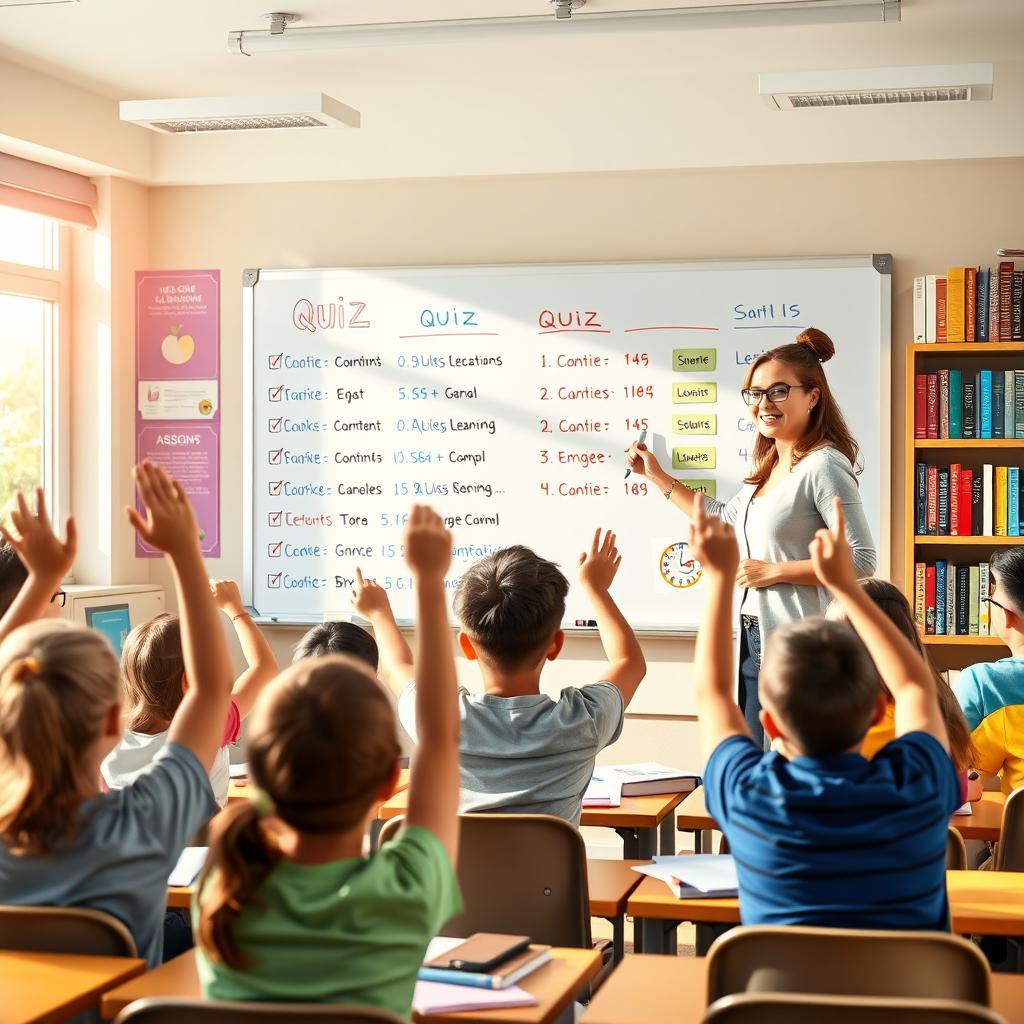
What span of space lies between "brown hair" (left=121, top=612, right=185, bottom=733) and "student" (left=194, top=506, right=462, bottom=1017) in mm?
1324

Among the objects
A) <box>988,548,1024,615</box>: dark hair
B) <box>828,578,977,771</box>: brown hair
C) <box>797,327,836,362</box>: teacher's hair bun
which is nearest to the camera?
<box>828,578,977,771</box>: brown hair

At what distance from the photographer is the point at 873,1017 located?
4.80 feet

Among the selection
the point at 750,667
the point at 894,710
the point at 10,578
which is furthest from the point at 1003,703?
the point at 10,578

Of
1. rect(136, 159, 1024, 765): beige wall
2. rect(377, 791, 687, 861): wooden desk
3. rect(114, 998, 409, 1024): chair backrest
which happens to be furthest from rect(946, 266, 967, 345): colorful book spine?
rect(114, 998, 409, 1024): chair backrest

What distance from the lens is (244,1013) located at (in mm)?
1392

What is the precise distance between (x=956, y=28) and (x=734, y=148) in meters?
0.89

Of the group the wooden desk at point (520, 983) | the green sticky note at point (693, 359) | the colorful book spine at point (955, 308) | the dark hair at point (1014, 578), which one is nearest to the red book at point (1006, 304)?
the colorful book spine at point (955, 308)

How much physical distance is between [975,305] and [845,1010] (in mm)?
3660

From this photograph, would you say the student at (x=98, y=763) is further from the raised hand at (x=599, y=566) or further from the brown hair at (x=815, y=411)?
the brown hair at (x=815, y=411)

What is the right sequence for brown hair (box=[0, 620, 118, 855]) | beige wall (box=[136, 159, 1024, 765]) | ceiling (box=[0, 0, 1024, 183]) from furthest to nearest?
beige wall (box=[136, 159, 1024, 765]) → ceiling (box=[0, 0, 1024, 183]) → brown hair (box=[0, 620, 118, 855])

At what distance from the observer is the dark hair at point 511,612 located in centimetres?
251

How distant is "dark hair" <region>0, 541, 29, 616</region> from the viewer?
2.90m

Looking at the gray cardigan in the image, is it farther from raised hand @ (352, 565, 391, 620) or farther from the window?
the window

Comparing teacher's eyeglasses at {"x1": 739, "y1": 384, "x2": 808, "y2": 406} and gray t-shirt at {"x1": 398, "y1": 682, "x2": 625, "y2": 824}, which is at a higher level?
teacher's eyeglasses at {"x1": 739, "y1": 384, "x2": 808, "y2": 406}
